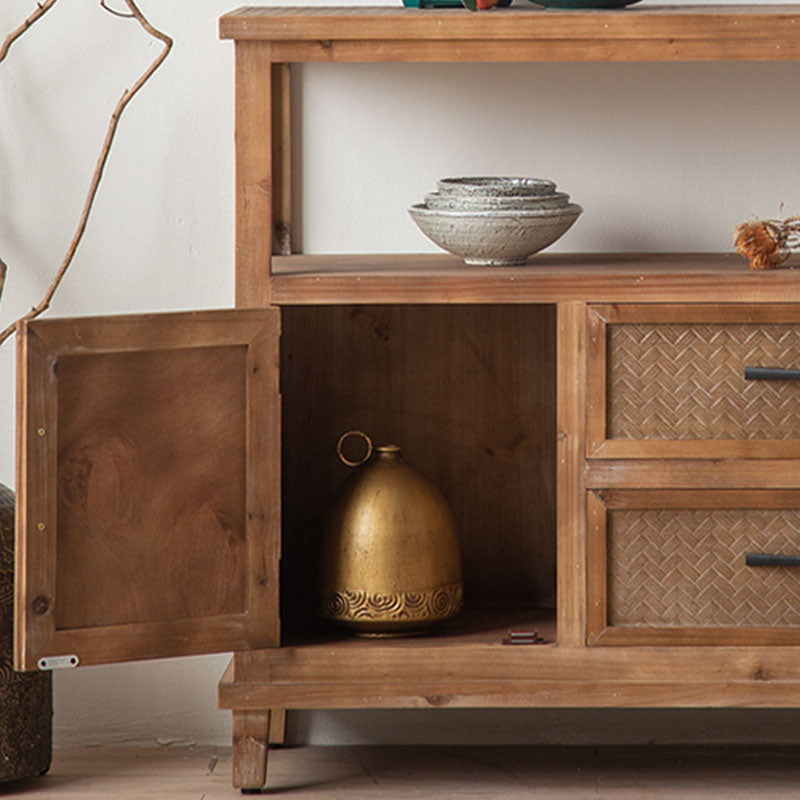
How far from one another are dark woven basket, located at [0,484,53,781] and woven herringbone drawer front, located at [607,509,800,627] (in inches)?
35.5

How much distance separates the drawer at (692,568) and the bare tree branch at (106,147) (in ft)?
3.25

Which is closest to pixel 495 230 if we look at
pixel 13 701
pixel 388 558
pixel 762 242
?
pixel 762 242

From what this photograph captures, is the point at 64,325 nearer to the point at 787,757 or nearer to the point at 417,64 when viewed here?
the point at 417,64

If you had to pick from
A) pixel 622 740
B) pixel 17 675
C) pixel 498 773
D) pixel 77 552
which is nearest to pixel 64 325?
pixel 77 552

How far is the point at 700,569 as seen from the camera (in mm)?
2189

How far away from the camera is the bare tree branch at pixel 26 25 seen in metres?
2.46

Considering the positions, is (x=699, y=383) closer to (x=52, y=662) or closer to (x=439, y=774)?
(x=439, y=774)

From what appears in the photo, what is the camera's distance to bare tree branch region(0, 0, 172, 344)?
8.08 ft

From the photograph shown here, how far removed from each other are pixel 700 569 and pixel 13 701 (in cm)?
106

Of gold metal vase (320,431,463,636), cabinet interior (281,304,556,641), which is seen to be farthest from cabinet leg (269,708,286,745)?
gold metal vase (320,431,463,636)

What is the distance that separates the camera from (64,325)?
6.52 feet

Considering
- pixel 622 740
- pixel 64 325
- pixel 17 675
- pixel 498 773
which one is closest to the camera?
pixel 64 325

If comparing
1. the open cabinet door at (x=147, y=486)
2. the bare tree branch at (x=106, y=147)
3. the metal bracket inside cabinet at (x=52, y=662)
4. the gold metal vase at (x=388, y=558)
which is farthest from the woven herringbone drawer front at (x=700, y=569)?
the bare tree branch at (x=106, y=147)

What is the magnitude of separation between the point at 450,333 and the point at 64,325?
2.54 ft
